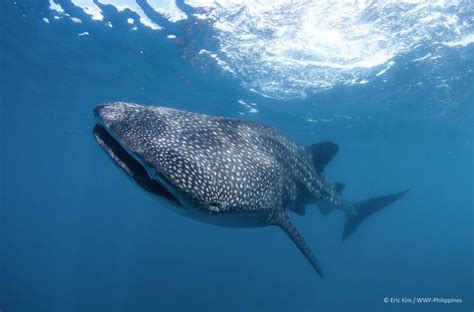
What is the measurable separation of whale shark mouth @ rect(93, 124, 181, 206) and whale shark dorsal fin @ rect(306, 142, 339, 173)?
5.27 metres

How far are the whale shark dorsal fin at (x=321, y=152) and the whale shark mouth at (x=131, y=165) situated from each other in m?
5.27

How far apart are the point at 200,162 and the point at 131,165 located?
0.78 m

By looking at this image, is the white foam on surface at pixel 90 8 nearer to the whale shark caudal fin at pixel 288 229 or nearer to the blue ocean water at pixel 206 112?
the blue ocean water at pixel 206 112

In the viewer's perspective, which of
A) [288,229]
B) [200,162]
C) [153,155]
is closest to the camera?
[153,155]

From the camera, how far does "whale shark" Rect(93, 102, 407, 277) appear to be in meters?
3.52

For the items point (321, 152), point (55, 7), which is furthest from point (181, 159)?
point (55, 7)

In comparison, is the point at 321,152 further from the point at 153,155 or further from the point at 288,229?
the point at 153,155

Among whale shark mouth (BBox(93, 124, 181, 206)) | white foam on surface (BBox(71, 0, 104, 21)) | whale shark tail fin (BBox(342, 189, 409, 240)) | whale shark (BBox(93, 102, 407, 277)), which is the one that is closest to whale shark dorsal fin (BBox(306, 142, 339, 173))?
whale shark (BBox(93, 102, 407, 277))

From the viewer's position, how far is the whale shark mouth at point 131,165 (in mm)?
3750

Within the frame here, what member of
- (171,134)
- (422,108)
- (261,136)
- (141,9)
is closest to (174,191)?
(171,134)

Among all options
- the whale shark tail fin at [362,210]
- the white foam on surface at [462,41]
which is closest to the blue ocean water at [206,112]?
the white foam on surface at [462,41]

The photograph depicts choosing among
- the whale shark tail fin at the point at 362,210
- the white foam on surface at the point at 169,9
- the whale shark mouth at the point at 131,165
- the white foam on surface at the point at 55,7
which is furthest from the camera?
the white foam on surface at the point at 55,7

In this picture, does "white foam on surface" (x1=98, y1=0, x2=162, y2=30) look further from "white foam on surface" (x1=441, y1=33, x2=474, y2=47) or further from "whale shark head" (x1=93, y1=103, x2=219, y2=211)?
"white foam on surface" (x1=441, y1=33, x2=474, y2=47)

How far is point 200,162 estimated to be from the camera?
3844mm
